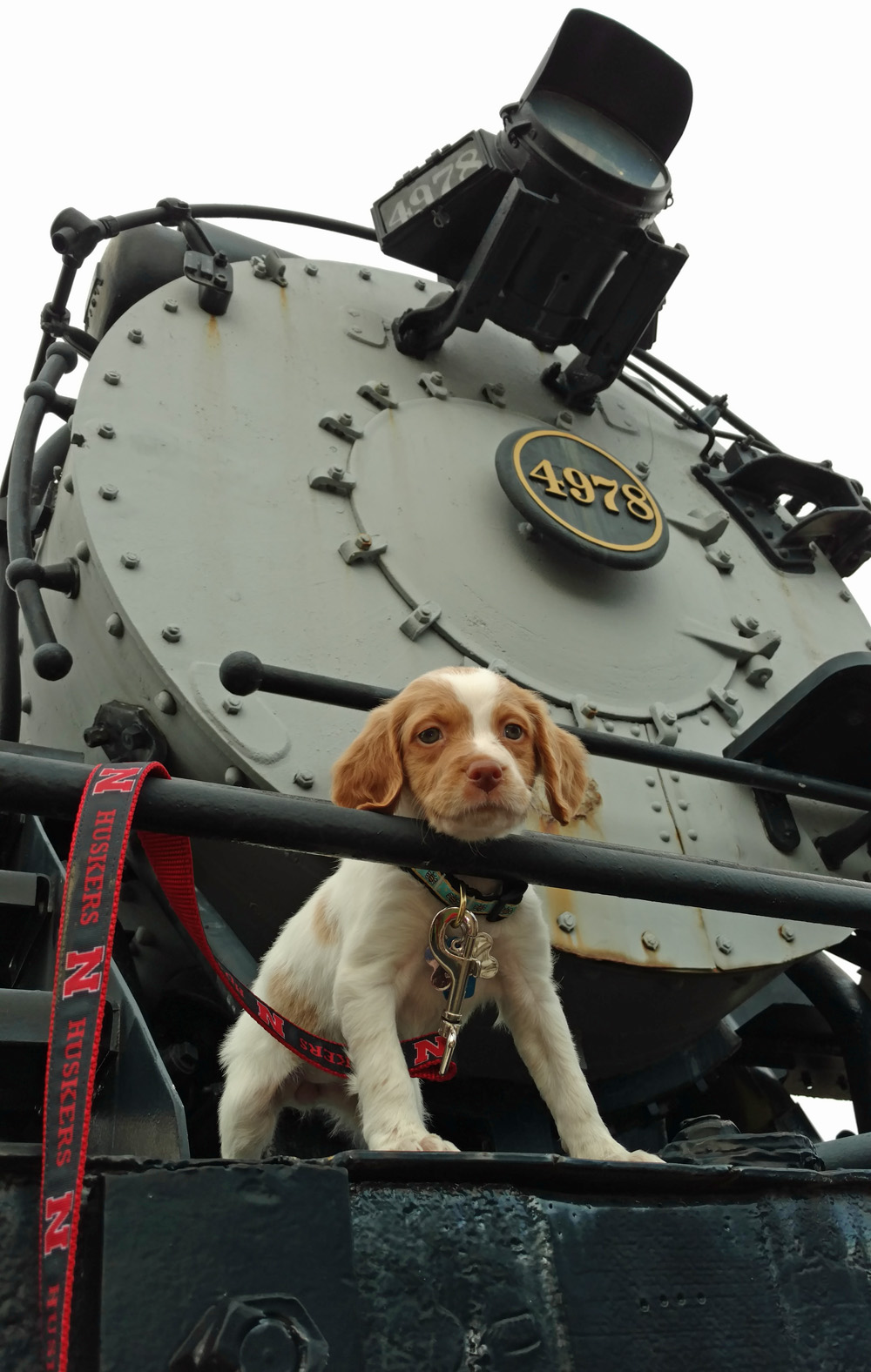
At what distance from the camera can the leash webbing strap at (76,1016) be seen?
894mm

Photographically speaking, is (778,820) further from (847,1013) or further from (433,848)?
(433,848)

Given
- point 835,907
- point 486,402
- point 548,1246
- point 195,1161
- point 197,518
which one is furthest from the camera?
point 486,402

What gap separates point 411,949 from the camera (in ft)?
5.50

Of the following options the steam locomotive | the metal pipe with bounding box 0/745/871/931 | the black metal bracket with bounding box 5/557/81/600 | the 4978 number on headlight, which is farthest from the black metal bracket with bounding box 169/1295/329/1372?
the 4978 number on headlight

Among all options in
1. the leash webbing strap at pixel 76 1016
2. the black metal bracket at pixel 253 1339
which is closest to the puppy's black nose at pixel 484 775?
the leash webbing strap at pixel 76 1016

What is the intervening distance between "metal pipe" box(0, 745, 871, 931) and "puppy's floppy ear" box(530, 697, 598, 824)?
29cm

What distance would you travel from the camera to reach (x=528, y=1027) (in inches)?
67.6

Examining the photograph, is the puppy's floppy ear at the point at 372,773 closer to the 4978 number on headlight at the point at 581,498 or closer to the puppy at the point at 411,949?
the puppy at the point at 411,949

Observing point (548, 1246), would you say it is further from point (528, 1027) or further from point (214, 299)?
point (214, 299)

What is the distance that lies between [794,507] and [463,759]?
308 cm

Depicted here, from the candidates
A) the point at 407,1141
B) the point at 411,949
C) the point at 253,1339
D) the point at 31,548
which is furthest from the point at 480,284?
the point at 253,1339

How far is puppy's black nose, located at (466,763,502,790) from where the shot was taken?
4.90 ft

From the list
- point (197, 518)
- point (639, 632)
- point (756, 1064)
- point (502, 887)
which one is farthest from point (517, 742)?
point (756, 1064)

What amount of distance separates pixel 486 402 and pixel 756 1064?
7.23ft
